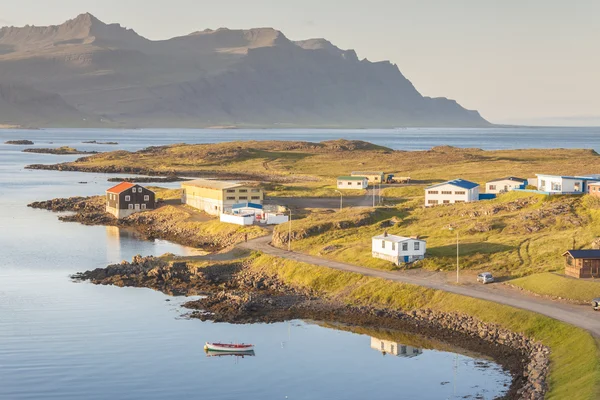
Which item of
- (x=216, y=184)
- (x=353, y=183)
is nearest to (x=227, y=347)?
(x=216, y=184)

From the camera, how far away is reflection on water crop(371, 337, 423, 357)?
64.8m

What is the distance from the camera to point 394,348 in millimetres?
66062

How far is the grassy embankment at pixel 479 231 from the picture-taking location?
83.8m

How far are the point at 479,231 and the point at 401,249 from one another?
47.5 feet

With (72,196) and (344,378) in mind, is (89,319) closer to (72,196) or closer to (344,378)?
(344,378)

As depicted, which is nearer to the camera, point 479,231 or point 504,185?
point 479,231

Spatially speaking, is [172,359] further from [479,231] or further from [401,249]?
[479,231]

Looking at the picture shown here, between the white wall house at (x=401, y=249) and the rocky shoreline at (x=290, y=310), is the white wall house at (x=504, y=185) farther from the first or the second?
the rocky shoreline at (x=290, y=310)

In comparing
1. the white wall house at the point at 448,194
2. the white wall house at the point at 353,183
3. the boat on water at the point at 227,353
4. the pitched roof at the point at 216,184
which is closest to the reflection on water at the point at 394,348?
the boat on water at the point at 227,353

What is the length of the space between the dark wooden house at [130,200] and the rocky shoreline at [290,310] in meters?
45.2

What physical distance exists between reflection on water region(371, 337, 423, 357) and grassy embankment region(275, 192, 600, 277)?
57.2ft

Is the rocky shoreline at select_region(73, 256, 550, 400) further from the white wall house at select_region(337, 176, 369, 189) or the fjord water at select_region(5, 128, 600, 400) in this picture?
the white wall house at select_region(337, 176, 369, 189)

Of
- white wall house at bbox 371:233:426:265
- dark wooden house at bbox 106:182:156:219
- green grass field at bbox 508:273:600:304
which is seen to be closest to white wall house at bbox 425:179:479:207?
white wall house at bbox 371:233:426:265

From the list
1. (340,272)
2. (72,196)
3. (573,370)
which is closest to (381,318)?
(340,272)
